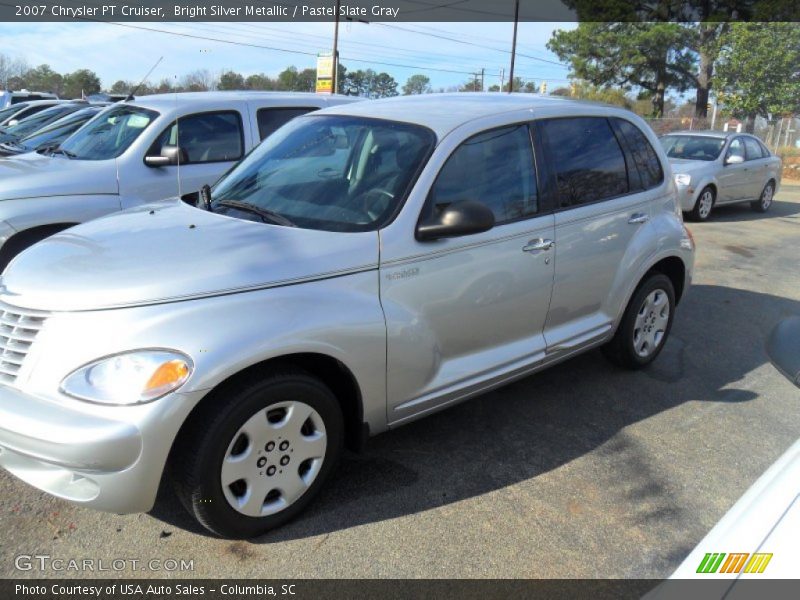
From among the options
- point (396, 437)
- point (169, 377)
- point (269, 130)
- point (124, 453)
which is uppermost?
point (269, 130)

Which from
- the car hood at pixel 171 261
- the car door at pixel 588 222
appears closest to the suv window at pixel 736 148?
the car door at pixel 588 222

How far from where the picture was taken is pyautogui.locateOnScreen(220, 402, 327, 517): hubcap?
270 cm

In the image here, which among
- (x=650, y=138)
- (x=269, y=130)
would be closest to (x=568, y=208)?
(x=650, y=138)

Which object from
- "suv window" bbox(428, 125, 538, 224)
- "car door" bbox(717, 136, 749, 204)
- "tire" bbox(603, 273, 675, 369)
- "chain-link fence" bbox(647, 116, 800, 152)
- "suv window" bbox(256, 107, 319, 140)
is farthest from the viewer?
"chain-link fence" bbox(647, 116, 800, 152)

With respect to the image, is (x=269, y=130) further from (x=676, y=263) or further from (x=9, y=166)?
(x=676, y=263)

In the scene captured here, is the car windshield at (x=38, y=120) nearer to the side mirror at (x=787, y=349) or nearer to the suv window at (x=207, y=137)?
the suv window at (x=207, y=137)

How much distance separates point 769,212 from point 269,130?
39.0 feet

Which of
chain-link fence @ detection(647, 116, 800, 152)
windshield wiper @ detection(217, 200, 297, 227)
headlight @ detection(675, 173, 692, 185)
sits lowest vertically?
headlight @ detection(675, 173, 692, 185)

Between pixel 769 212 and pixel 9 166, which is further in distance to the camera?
pixel 769 212

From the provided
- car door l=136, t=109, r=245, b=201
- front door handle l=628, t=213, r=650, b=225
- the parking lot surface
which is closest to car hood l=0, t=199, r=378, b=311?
the parking lot surface

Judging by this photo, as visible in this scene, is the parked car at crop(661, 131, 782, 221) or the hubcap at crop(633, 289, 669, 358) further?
the parked car at crop(661, 131, 782, 221)

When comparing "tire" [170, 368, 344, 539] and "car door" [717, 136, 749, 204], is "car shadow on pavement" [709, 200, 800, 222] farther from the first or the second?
"tire" [170, 368, 344, 539]

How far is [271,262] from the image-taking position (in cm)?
283

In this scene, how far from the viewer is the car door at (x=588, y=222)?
3.92m
